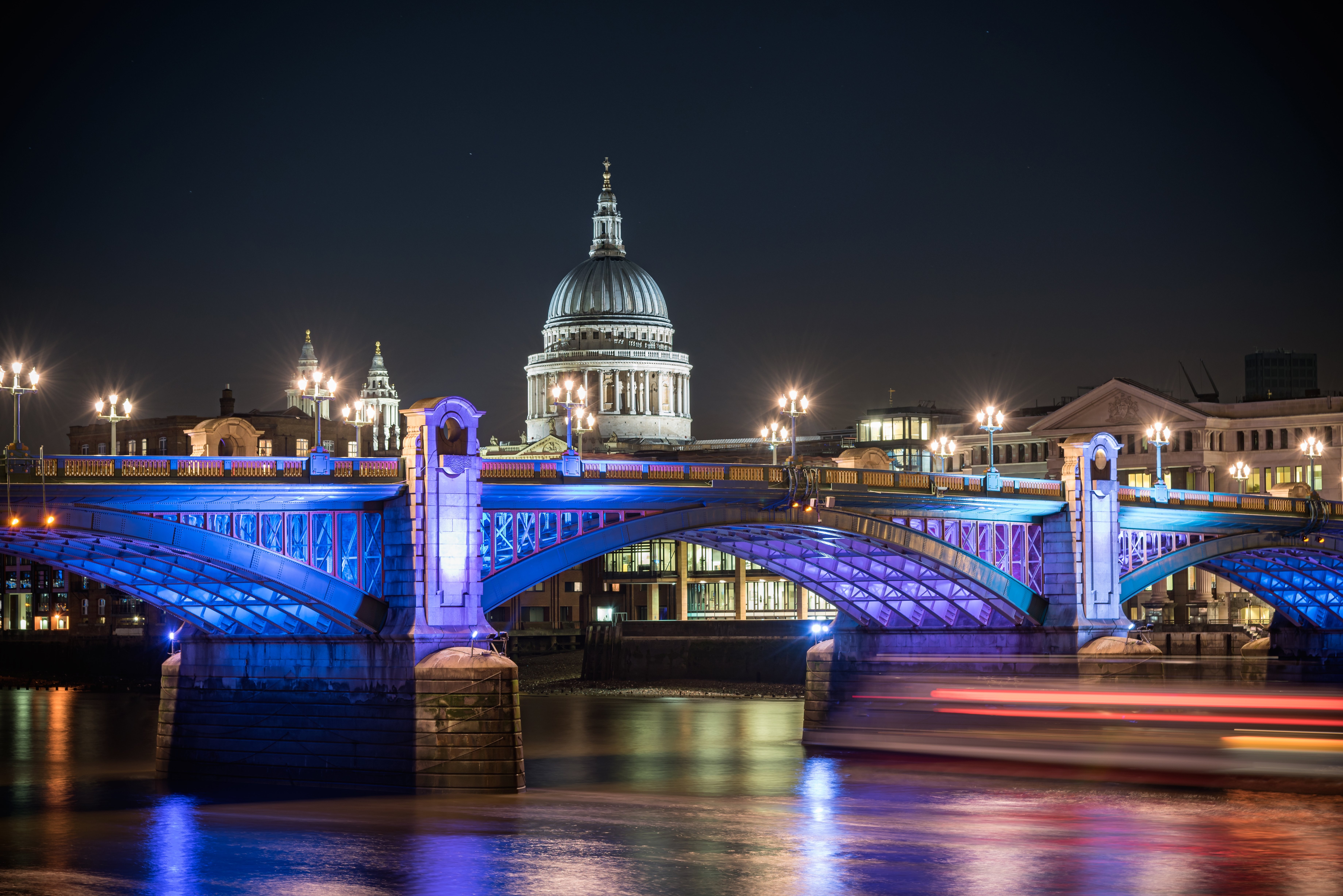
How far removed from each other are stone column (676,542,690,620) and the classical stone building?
48408 millimetres

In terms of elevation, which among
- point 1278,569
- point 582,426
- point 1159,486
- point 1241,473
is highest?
point 582,426

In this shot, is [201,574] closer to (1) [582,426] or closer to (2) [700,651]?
(2) [700,651]

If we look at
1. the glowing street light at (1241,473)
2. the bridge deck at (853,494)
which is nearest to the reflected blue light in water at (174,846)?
the bridge deck at (853,494)

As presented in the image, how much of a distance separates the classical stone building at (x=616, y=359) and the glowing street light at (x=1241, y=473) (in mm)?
70740

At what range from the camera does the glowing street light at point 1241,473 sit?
110m

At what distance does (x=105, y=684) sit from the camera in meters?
116

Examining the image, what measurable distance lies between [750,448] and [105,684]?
73553mm

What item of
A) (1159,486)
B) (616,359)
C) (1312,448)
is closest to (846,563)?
(1159,486)

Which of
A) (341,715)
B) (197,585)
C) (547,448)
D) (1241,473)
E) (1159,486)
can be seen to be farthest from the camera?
(547,448)

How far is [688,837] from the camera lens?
44.7m

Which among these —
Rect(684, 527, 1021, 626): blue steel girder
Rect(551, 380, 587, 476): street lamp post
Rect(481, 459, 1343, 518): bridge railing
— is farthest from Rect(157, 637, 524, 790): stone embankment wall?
Rect(684, 527, 1021, 626): blue steel girder

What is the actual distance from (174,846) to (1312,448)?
75.2m

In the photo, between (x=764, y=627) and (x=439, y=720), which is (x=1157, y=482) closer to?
(x=764, y=627)

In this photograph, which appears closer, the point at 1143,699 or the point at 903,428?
the point at 1143,699
